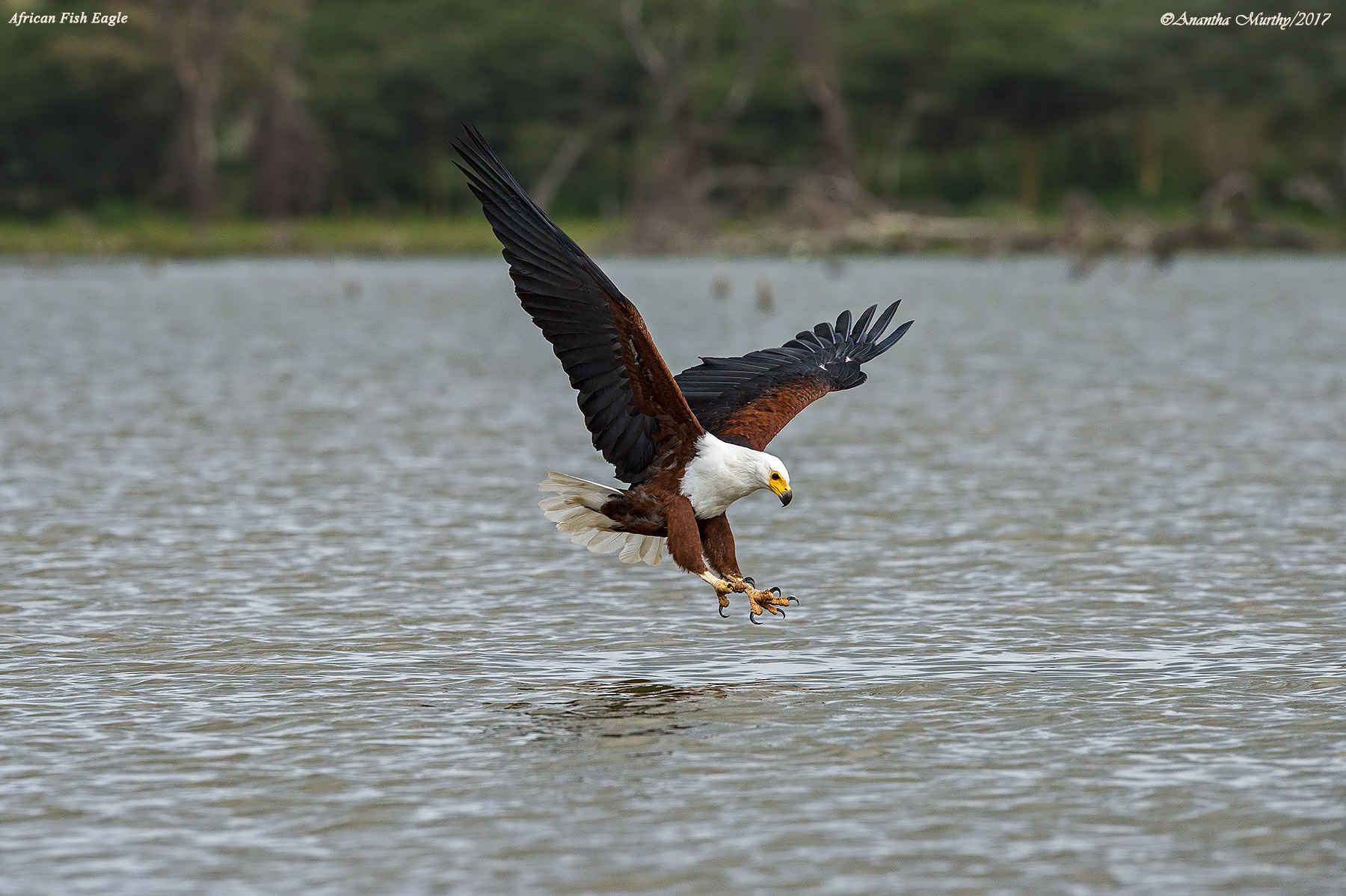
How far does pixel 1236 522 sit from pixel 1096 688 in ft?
17.6

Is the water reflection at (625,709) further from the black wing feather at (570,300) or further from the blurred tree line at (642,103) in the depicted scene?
the blurred tree line at (642,103)

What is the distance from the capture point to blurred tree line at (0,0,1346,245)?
81125 millimetres

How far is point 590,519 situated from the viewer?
1020 cm

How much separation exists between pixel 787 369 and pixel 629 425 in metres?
1.73

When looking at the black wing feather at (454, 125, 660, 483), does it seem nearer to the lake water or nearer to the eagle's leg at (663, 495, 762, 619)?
the eagle's leg at (663, 495, 762, 619)

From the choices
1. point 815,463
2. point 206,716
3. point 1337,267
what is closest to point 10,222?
point 1337,267

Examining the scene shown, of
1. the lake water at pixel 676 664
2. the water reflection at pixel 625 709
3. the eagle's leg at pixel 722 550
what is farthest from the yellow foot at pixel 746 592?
the water reflection at pixel 625 709

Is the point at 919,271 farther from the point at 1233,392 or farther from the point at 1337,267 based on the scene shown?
the point at 1233,392

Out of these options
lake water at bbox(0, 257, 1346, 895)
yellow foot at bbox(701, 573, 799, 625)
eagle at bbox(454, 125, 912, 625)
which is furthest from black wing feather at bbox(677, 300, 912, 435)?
lake water at bbox(0, 257, 1346, 895)

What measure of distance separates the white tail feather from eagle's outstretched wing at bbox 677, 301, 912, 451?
0.67m

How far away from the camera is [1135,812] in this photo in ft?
23.6

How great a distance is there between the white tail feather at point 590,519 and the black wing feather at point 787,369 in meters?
0.68

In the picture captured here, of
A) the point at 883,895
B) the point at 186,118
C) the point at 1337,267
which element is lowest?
the point at 883,895

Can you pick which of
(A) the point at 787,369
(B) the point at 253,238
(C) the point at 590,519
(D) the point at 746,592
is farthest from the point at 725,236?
(D) the point at 746,592
